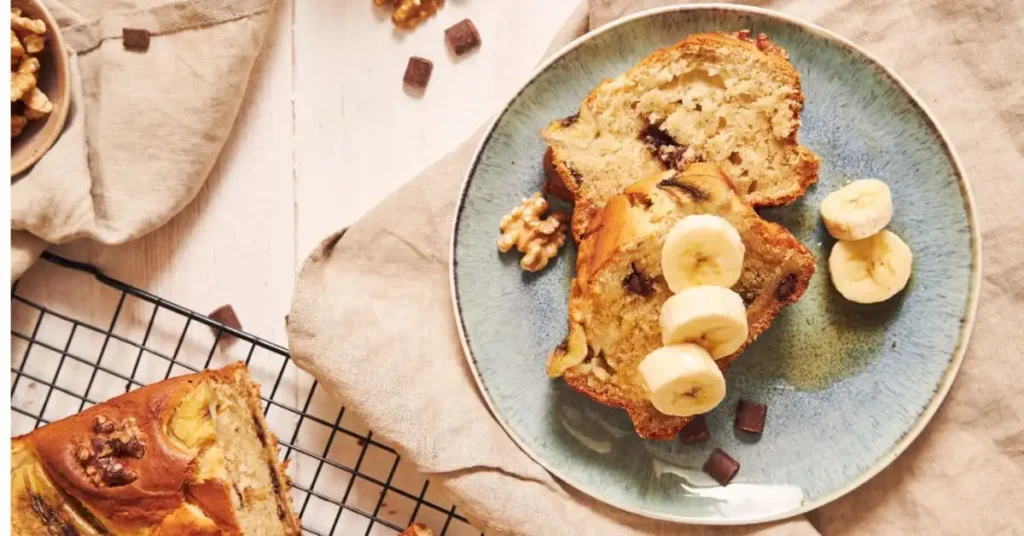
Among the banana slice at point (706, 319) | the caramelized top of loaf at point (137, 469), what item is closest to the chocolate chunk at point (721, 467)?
the banana slice at point (706, 319)

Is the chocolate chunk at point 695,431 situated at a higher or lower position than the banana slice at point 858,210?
lower

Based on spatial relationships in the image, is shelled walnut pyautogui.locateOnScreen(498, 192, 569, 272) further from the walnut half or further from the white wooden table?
the walnut half

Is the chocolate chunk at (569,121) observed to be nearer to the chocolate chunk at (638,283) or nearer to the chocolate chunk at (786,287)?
the chocolate chunk at (638,283)

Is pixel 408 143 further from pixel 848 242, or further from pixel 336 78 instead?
pixel 848 242

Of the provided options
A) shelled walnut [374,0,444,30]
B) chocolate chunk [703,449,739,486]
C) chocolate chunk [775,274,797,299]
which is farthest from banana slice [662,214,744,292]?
shelled walnut [374,0,444,30]

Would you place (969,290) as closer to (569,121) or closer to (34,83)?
(569,121)

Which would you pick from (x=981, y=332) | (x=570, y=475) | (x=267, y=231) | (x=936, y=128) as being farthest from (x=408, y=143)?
(x=981, y=332)
